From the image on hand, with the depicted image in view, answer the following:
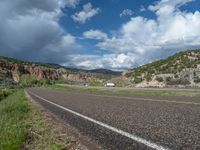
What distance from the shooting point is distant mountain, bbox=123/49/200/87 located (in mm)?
43625

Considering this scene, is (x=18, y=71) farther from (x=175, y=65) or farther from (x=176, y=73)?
(x=176, y=73)

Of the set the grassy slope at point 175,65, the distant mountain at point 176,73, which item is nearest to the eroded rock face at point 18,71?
the grassy slope at point 175,65

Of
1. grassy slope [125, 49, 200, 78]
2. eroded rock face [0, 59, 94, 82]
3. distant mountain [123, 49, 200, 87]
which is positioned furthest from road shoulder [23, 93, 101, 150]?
eroded rock face [0, 59, 94, 82]

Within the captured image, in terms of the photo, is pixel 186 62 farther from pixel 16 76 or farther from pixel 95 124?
pixel 16 76

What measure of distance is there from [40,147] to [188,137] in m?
2.88

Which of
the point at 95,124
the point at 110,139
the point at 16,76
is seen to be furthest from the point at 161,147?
the point at 16,76

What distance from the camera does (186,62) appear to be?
5116 centimetres

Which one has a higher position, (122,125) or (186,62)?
(186,62)

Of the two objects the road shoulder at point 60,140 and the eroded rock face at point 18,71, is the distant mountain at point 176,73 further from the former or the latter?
the eroded rock face at point 18,71

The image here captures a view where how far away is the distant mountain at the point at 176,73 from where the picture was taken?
1718 inches

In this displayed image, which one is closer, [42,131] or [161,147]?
[161,147]

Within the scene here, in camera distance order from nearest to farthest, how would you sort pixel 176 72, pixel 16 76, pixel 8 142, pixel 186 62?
1. pixel 8 142
2. pixel 176 72
3. pixel 186 62
4. pixel 16 76

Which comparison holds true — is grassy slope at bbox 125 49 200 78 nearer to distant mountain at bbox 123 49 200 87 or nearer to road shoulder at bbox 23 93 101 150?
distant mountain at bbox 123 49 200 87

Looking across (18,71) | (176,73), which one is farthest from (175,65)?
(18,71)
